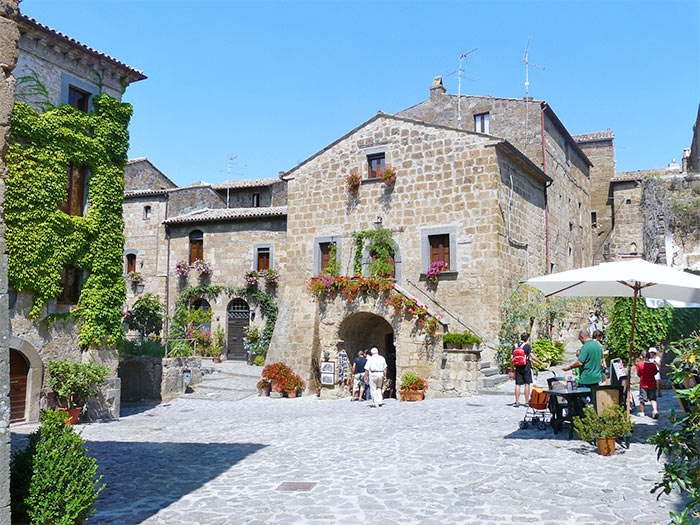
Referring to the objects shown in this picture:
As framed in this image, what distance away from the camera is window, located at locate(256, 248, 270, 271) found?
26.0 m

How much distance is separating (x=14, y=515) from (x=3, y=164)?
306 cm

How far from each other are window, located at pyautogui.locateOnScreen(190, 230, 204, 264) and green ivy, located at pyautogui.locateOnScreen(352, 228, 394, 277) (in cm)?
1044

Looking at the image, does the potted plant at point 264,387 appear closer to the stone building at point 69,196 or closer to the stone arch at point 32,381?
the stone building at point 69,196

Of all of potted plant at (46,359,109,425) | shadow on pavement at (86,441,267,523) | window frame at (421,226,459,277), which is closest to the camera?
shadow on pavement at (86,441,267,523)

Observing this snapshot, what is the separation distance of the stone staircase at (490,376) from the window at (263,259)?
12412mm

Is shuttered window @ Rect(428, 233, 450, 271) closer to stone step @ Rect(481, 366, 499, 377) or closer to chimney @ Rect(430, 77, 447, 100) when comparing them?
stone step @ Rect(481, 366, 499, 377)

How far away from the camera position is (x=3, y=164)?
14.0ft

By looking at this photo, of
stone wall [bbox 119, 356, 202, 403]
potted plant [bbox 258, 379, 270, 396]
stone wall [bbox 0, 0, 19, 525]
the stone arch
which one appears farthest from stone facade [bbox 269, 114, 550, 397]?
stone wall [bbox 0, 0, 19, 525]

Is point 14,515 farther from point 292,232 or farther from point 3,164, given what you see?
point 292,232

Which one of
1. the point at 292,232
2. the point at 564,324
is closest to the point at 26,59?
the point at 292,232

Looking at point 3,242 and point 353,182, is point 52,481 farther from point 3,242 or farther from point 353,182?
point 353,182

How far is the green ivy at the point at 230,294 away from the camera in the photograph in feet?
83.9

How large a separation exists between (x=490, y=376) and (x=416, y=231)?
5.41 m

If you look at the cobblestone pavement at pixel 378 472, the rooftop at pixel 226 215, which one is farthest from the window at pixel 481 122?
the cobblestone pavement at pixel 378 472
